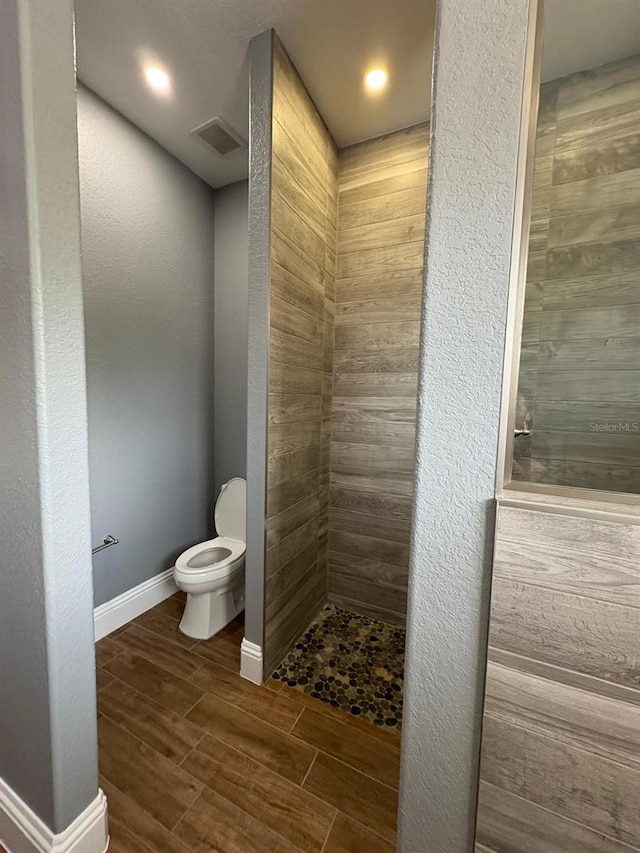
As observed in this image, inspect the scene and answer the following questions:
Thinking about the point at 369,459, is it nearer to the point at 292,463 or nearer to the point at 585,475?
the point at 292,463

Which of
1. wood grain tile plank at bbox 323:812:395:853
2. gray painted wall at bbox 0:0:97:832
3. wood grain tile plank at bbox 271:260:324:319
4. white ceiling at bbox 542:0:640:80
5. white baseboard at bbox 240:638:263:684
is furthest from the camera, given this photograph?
white baseboard at bbox 240:638:263:684

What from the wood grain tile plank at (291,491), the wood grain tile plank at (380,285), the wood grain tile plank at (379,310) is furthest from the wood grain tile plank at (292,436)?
the wood grain tile plank at (380,285)

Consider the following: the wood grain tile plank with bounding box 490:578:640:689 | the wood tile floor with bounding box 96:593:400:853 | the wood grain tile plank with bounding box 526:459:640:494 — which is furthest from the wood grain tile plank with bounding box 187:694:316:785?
the wood grain tile plank with bounding box 526:459:640:494

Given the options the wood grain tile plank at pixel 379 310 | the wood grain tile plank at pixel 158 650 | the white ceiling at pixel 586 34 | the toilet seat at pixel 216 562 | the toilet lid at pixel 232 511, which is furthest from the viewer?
the toilet lid at pixel 232 511

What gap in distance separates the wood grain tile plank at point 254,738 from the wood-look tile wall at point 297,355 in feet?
0.78

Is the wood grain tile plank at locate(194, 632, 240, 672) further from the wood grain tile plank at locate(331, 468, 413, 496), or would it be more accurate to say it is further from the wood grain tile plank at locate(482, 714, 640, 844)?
the wood grain tile plank at locate(482, 714, 640, 844)

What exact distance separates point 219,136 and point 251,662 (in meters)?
2.79

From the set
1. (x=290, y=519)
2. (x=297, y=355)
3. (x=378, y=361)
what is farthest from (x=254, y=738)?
(x=378, y=361)

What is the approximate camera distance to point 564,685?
614 mm

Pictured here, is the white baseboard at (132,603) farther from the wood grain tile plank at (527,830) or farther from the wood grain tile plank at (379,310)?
the wood grain tile plank at (379,310)

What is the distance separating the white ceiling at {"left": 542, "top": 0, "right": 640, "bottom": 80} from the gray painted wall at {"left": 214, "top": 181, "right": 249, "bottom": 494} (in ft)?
6.05

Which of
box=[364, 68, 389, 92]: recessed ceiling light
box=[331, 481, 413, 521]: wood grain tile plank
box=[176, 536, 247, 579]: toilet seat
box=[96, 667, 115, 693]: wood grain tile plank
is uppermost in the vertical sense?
box=[364, 68, 389, 92]: recessed ceiling light

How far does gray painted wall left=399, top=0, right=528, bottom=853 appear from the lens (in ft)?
2.00

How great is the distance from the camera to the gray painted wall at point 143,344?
175cm
